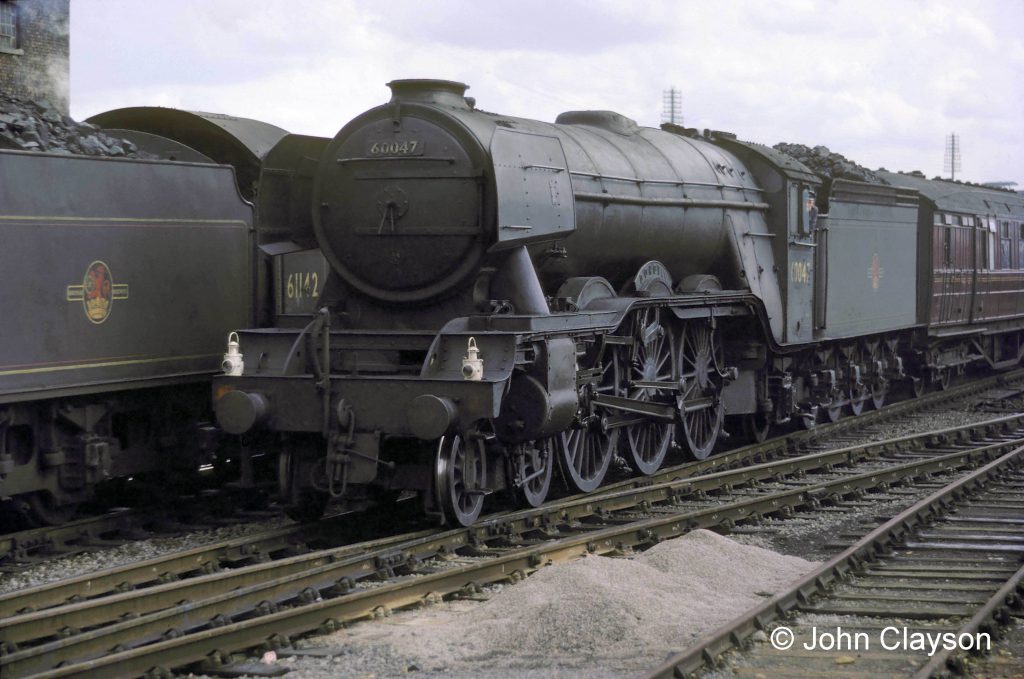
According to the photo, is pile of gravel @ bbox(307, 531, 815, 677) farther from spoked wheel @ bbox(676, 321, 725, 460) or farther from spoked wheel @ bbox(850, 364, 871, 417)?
spoked wheel @ bbox(850, 364, 871, 417)

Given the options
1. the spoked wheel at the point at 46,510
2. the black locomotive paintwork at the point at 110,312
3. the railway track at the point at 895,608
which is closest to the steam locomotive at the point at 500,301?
the black locomotive paintwork at the point at 110,312

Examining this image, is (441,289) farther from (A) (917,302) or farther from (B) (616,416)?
(A) (917,302)

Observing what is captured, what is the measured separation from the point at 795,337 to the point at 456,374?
19.4ft

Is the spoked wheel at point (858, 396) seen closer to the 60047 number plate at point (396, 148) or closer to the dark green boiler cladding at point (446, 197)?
the dark green boiler cladding at point (446, 197)

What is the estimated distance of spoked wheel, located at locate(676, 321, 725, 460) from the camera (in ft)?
36.4

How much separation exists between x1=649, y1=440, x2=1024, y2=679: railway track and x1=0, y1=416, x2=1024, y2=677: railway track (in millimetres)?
1274

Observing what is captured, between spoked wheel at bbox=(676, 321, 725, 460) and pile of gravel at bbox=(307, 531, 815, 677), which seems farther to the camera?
spoked wheel at bbox=(676, 321, 725, 460)

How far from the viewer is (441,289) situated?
8.48 meters

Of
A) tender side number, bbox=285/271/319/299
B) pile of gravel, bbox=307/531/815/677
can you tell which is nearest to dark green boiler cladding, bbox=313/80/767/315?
tender side number, bbox=285/271/319/299

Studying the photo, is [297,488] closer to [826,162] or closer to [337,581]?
[337,581]

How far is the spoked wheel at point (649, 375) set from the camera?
33.0 ft

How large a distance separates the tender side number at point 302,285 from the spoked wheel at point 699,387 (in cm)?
312

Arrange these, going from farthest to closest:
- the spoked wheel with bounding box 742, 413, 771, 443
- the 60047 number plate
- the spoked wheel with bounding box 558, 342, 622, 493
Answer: the spoked wheel with bounding box 742, 413, 771, 443 → the spoked wheel with bounding box 558, 342, 622, 493 → the 60047 number plate

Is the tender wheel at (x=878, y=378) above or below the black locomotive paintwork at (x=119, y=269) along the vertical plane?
below
